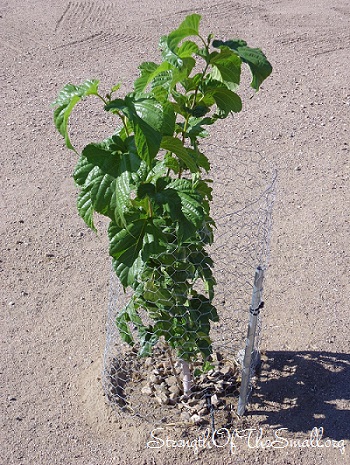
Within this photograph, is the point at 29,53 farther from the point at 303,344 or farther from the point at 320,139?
the point at 303,344

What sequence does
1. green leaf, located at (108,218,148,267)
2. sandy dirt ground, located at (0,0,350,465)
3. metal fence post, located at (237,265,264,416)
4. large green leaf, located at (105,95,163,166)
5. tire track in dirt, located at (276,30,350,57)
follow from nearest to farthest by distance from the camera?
large green leaf, located at (105,95,163,166), green leaf, located at (108,218,148,267), metal fence post, located at (237,265,264,416), sandy dirt ground, located at (0,0,350,465), tire track in dirt, located at (276,30,350,57)

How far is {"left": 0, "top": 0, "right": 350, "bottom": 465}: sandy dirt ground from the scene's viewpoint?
3.04m

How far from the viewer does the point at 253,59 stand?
2293 millimetres

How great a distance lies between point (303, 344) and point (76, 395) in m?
1.16

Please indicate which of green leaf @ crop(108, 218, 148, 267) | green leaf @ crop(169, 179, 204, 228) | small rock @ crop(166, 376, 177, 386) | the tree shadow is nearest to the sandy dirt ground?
the tree shadow

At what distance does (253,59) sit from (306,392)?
1647 mm

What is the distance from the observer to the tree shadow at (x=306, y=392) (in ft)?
10.1

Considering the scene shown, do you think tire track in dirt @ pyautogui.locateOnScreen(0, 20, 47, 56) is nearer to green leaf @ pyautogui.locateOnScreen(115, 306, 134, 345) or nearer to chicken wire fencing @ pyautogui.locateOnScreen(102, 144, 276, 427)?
chicken wire fencing @ pyautogui.locateOnScreen(102, 144, 276, 427)

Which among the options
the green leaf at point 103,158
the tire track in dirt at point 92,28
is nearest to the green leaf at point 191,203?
the green leaf at point 103,158

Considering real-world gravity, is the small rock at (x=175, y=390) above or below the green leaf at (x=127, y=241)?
below

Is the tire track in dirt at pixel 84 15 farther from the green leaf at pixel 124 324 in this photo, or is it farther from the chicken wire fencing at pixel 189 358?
the green leaf at pixel 124 324

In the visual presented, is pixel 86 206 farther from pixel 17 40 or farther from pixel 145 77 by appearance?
pixel 17 40

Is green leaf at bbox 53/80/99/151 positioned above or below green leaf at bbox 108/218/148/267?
above

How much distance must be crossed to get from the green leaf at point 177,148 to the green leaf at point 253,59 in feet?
1.07
